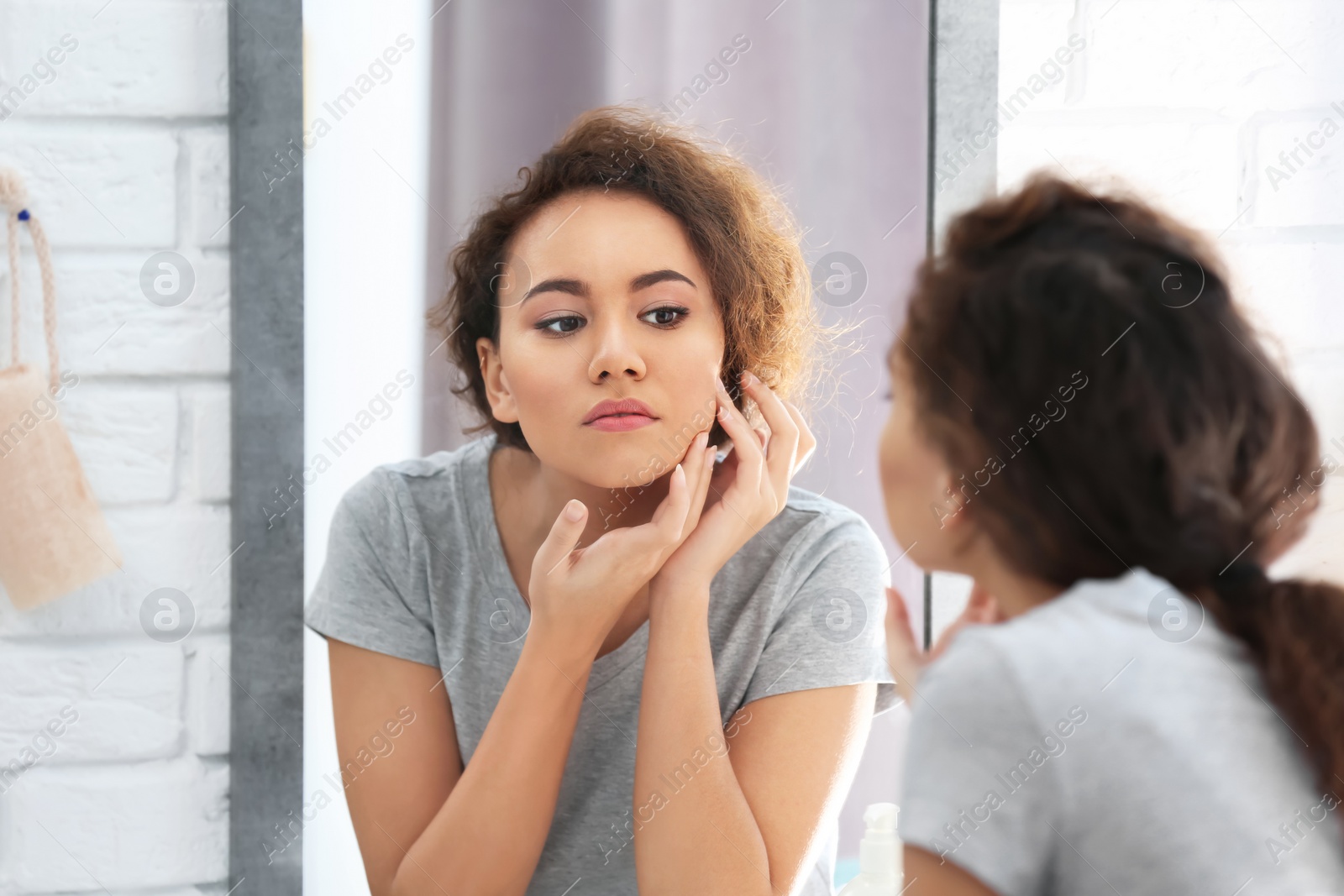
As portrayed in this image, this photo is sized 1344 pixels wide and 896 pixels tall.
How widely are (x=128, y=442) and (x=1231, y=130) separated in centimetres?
96

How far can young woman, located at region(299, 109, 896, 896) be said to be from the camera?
739 mm

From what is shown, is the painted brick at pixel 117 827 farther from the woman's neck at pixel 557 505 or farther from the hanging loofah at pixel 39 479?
the woman's neck at pixel 557 505

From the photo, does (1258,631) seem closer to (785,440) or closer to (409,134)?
(785,440)

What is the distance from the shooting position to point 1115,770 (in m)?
0.43

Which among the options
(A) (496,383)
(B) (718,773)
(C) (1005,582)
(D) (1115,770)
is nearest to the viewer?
(D) (1115,770)

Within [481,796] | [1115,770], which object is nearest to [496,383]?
[481,796]

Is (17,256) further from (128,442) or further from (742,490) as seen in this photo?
(742,490)

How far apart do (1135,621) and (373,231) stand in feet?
2.13

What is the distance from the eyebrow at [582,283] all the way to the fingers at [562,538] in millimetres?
155

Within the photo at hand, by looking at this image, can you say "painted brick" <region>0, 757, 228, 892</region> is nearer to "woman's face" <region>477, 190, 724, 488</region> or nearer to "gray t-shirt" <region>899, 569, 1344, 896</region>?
"woman's face" <region>477, 190, 724, 488</region>

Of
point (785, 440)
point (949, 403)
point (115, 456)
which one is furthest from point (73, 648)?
point (949, 403)

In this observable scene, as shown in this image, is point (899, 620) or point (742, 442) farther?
point (742, 442)

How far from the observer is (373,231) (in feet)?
2.75

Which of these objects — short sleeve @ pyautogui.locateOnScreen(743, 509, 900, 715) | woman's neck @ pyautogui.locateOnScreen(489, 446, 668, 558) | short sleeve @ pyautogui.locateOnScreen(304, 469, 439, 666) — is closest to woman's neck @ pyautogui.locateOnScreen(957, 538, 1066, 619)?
short sleeve @ pyautogui.locateOnScreen(743, 509, 900, 715)
